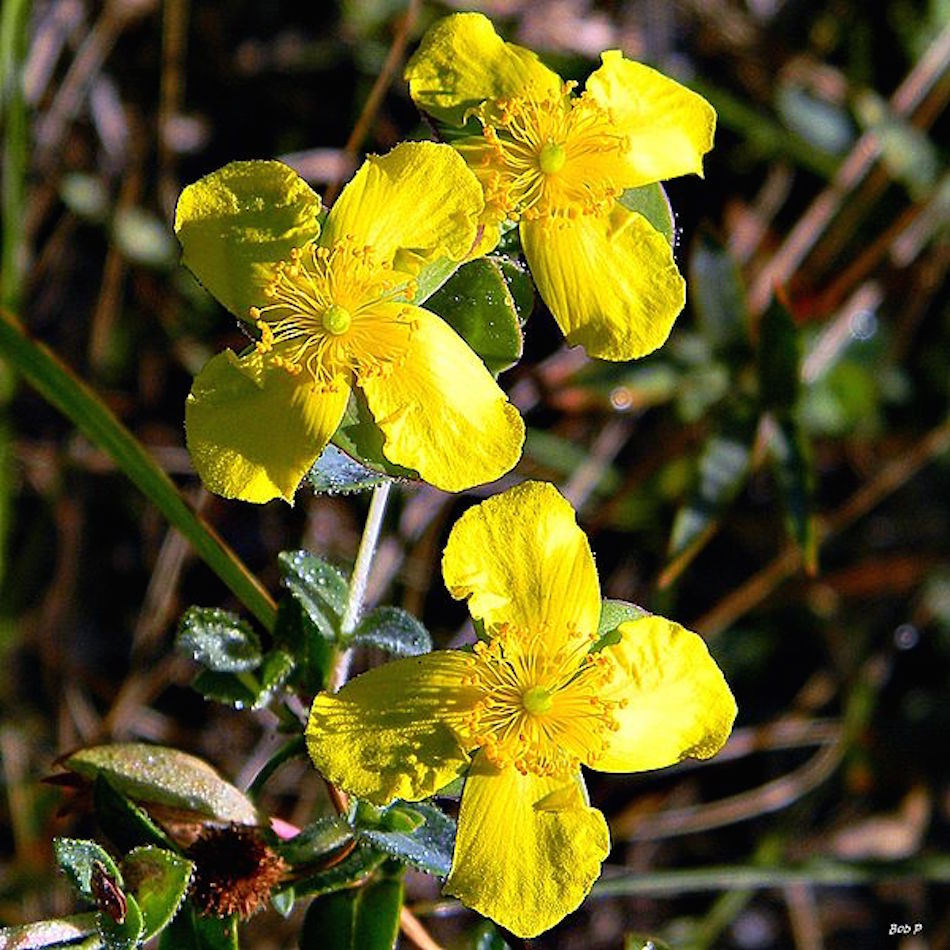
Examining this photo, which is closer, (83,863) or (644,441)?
(83,863)

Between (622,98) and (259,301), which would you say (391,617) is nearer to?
(259,301)

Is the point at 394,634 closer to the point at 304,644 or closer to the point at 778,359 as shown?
the point at 304,644

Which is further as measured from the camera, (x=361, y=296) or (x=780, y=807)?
(x=780, y=807)

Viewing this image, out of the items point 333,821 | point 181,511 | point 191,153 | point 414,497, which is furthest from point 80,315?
point 333,821

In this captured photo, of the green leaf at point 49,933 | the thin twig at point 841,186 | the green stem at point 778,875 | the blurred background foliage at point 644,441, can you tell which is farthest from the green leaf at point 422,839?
the thin twig at point 841,186

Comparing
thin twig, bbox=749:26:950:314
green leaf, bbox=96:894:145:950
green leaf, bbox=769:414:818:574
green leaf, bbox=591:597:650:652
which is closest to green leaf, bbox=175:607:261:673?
green leaf, bbox=96:894:145:950

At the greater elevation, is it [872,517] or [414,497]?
[872,517]

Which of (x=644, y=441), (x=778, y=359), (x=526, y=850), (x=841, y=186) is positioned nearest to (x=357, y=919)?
(x=526, y=850)
